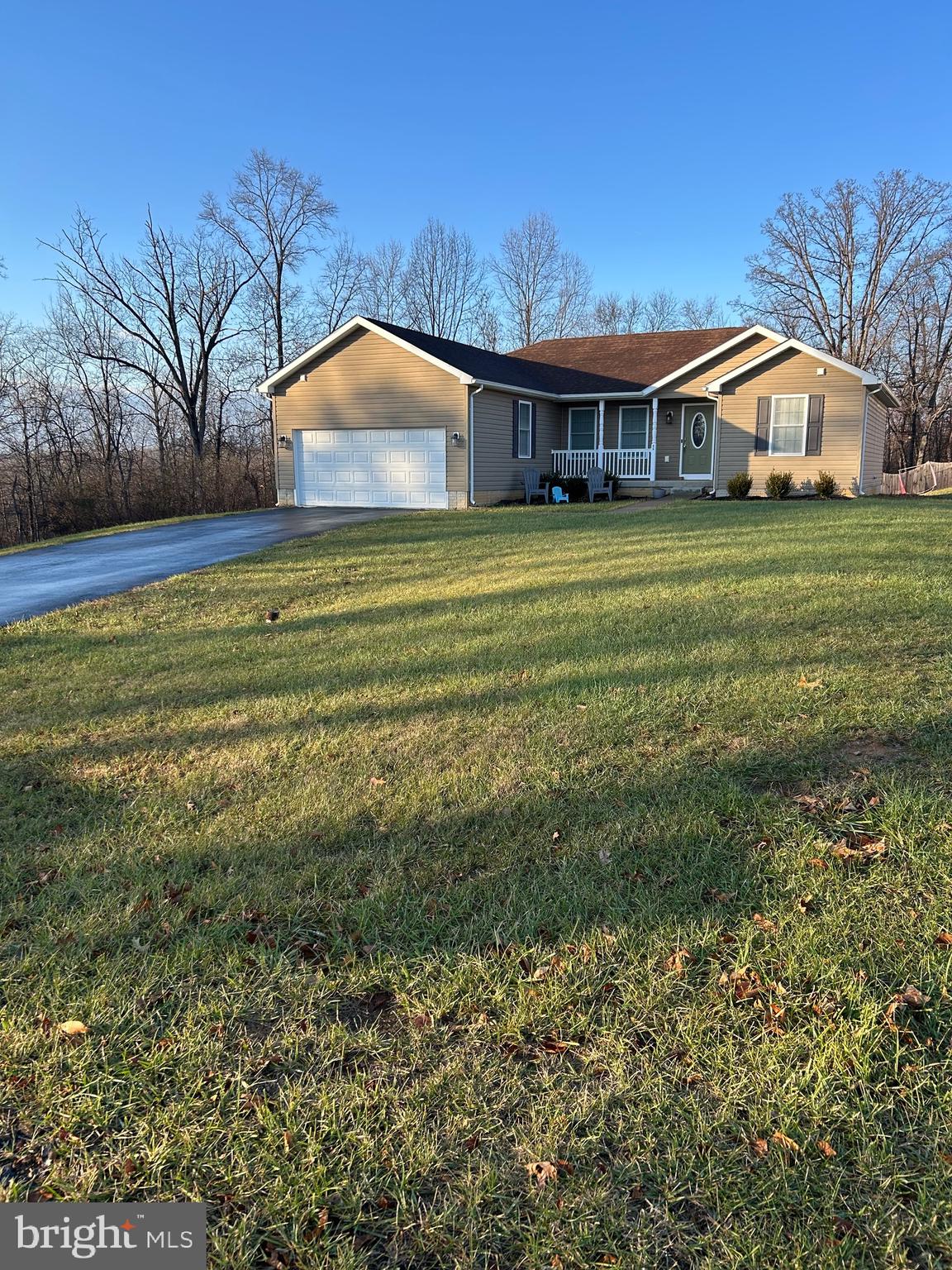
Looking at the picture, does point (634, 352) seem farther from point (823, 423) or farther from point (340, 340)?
point (340, 340)

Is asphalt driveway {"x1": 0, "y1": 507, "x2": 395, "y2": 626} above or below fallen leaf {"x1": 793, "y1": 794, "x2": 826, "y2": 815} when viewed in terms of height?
above

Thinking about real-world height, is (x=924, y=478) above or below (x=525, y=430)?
below

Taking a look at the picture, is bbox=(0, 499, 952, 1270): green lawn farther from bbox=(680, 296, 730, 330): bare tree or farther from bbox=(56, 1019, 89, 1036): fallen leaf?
bbox=(680, 296, 730, 330): bare tree

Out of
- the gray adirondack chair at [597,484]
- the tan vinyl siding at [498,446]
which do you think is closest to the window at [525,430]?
the tan vinyl siding at [498,446]

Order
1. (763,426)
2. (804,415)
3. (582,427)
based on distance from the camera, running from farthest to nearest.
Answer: (582,427) < (763,426) < (804,415)

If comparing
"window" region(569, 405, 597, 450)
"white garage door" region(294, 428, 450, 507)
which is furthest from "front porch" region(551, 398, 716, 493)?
"white garage door" region(294, 428, 450, 507)

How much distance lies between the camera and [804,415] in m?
19.2

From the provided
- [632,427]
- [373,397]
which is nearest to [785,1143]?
[373,397]

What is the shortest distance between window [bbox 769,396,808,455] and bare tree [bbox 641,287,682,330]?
30.9 metres

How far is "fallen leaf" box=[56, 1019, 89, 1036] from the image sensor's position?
7.33 ft

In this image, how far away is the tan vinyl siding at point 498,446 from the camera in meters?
20.1

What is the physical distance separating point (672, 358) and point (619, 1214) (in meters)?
24.6

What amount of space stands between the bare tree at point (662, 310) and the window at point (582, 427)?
27.4 m

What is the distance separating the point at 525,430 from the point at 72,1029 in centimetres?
2128
